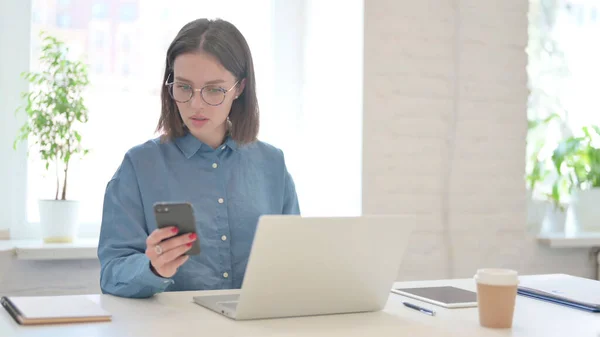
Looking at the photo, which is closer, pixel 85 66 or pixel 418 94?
pixel 85 66

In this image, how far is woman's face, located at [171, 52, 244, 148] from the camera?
187cm

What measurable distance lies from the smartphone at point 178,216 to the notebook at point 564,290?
33.1 inches

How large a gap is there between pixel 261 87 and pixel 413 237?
2.95 ft

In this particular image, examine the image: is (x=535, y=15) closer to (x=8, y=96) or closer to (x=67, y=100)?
→ (x=67, y=100)

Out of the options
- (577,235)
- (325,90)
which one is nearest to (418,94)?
(325,90)

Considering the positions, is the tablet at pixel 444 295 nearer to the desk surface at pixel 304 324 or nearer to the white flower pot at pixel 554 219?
the desk surface at pixel 304 324

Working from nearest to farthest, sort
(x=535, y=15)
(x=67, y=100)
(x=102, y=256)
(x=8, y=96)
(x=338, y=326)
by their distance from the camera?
(x=338, y=326) → (x=102, y=256) → (x=67, y=100) → (x=8, y=96) → (x=535, y=15)

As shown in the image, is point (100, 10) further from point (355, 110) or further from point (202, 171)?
point (202, 171)

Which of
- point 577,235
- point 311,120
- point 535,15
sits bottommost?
point 577,235

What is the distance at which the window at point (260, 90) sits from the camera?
2.88 meters

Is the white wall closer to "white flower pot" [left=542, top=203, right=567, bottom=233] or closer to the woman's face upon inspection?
the woman's face

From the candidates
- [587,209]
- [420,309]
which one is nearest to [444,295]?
[420,309]

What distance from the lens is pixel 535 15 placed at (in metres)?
3.33

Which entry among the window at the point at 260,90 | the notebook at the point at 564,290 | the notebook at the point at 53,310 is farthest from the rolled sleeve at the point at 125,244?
the window at the point at 260,90
